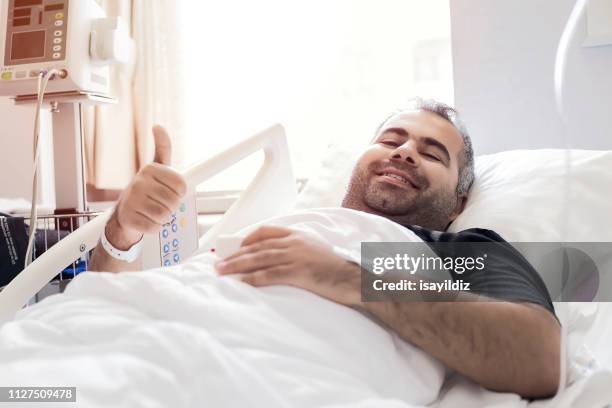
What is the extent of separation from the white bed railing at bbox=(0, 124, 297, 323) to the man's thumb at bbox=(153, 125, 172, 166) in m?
0.19

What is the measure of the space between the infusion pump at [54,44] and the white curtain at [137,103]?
1.97ft

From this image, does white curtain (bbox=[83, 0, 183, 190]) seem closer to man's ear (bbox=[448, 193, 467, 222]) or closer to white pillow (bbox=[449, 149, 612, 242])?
man's ear (bbox=[448, 193, 467, 222])

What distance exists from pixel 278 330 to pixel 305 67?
1.56 metres

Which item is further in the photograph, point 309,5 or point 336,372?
point 309,5

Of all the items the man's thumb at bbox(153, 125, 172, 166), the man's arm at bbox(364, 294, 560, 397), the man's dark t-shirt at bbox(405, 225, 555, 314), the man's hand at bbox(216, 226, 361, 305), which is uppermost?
the man's thumb at bbox(153, 125, 172, 166)

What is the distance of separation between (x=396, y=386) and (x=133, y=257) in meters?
0.60

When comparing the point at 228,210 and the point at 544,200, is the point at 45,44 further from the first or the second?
the point at 544,200

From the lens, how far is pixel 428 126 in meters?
1.36

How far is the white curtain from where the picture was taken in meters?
2.13

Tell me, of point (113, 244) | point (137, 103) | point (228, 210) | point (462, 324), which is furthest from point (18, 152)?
point (462, 324)

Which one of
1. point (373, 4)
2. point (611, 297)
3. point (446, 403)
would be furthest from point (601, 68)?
point (446, 403)

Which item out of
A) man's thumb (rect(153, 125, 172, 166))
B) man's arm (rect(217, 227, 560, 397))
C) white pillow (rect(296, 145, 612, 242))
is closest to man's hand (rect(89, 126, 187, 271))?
man's thumb (rect(153, 125, 172, 166))

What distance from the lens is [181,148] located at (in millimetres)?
2125

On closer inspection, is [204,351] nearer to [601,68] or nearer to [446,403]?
[446,403]
